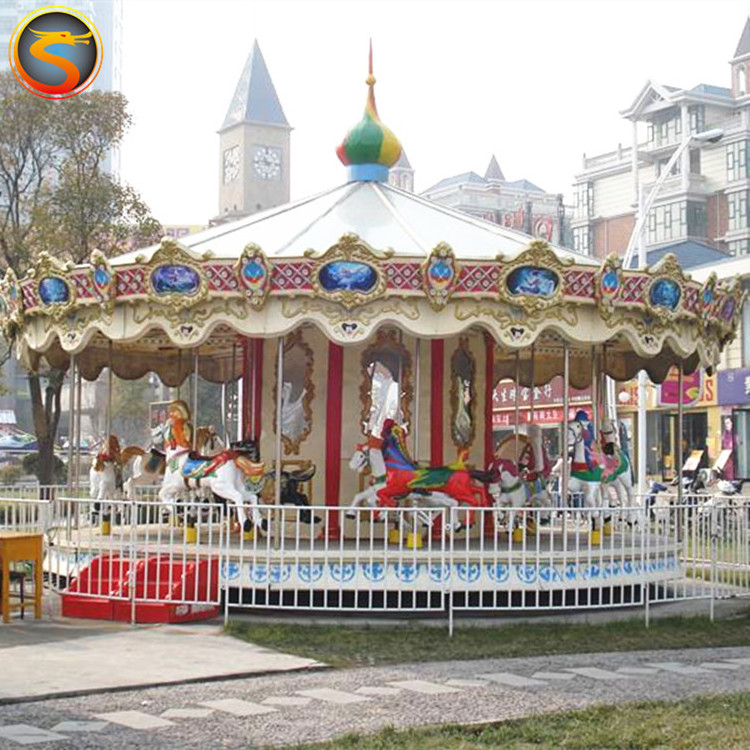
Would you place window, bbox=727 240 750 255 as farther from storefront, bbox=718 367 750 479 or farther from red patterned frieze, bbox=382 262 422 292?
red patterned frieze, bbox=382 262 422 292

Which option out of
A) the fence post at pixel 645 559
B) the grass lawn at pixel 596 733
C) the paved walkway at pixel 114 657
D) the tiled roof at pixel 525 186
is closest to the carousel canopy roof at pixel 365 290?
the fence post at pixel 645 559

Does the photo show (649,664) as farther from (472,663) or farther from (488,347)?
(488,347)

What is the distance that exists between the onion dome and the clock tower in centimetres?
11448

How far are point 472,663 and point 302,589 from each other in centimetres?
259

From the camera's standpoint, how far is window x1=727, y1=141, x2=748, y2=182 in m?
70.9

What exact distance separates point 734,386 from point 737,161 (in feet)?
117

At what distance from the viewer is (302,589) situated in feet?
40.3

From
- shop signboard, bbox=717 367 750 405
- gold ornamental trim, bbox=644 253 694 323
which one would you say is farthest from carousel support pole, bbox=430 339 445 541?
shop signboard, bbox=717 367 750 405

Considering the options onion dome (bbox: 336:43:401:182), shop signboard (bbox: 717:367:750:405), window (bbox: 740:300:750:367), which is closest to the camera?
onion dome (bbox: 336:43:401:182)

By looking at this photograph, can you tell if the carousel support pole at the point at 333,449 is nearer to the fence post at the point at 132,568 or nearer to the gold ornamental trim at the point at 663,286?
the fence post at the point at 132,568

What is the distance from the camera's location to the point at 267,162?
435ft

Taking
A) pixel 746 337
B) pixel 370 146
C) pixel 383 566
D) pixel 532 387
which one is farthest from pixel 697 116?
pixel 383 566

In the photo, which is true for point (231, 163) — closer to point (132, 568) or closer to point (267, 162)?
point (267, 162)

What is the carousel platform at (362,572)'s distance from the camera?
1220cm
